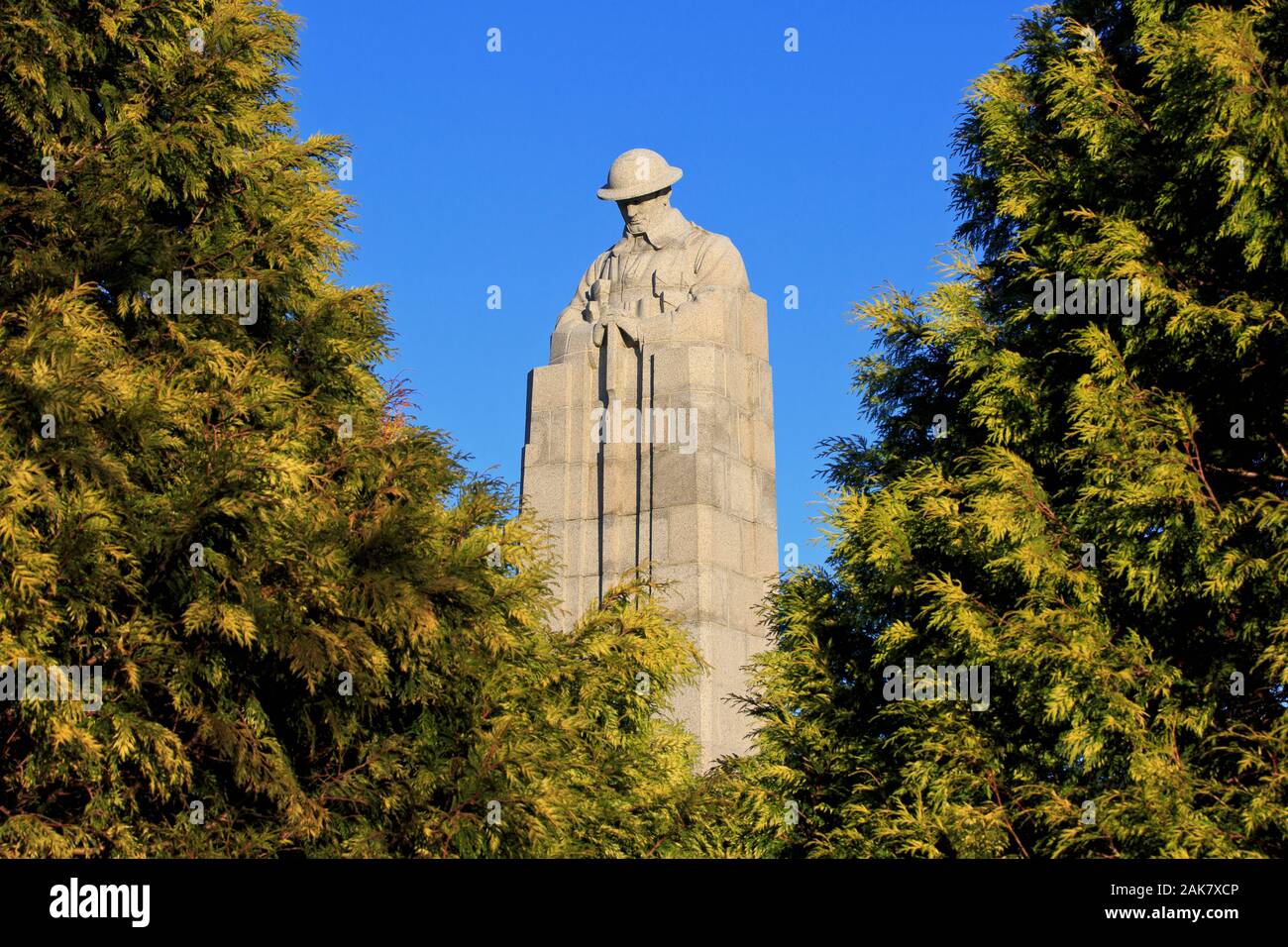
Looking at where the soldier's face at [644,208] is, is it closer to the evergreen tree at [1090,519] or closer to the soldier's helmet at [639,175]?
the soldier's helmet at [639,175]

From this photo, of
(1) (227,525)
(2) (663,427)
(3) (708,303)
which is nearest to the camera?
(1) (227,525)

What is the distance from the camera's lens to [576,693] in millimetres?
17125

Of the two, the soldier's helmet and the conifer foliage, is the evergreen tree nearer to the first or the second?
the conifer foliage

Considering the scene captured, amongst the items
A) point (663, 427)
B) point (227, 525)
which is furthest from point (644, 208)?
point (227, 525)

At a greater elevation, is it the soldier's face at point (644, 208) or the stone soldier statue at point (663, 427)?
the soldier's face at point (644, 208)

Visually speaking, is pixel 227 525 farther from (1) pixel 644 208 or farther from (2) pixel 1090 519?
(1) pixel 644 208

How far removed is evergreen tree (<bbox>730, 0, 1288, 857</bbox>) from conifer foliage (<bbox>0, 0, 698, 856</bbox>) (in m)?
2.77

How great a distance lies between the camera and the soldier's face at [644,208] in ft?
84.6

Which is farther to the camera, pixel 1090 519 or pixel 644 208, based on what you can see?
pixel 644 208

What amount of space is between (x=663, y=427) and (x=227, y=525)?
12.1m

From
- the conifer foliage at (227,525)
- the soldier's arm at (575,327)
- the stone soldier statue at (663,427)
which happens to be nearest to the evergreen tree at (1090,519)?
the conifer foliage at (227,525)

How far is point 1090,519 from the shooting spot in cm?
1295

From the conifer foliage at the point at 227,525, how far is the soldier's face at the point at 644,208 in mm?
9530

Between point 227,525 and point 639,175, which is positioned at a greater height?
point 639,175
